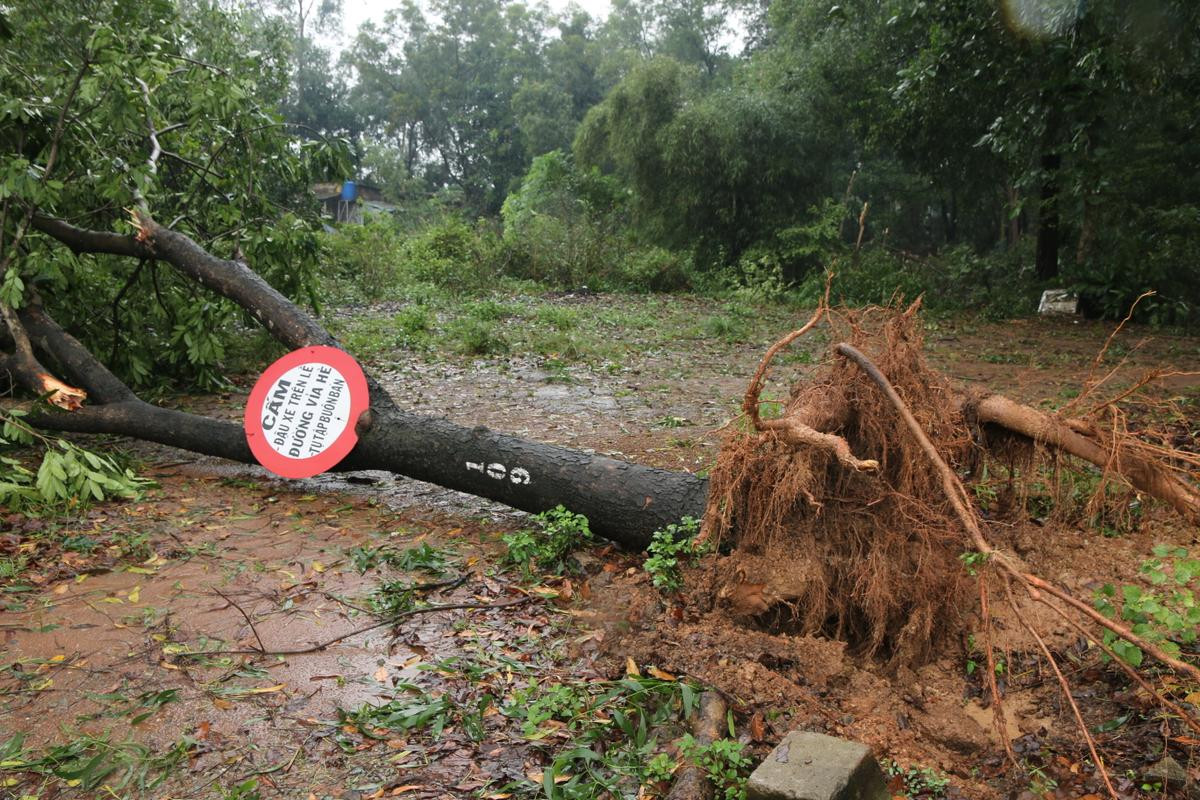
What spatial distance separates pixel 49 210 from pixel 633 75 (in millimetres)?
15201

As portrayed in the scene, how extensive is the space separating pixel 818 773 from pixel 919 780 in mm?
455

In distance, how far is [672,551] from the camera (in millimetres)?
3418

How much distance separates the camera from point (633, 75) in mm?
18859

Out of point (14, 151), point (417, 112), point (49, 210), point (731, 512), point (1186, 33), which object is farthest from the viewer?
point (417, 112)

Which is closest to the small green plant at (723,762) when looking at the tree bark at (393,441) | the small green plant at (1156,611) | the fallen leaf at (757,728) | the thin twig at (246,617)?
the fallen leaf at (757,728)

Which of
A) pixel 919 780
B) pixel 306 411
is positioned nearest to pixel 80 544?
pixel 306 411

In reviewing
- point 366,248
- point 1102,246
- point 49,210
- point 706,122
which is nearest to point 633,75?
point 706,122

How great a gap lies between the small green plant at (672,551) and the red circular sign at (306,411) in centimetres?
180

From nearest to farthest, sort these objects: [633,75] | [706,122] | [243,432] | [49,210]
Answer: [243,432]
[49,210]
[706,122]
[633,75]

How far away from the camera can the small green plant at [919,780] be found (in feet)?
7.44

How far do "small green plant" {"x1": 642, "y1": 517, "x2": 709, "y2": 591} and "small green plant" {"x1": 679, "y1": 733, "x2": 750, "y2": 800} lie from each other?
97cm

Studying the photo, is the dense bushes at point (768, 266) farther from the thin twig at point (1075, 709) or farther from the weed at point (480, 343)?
the thin twig at point (1075, 709)

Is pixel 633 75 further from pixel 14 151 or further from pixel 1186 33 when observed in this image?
pixel 14 151

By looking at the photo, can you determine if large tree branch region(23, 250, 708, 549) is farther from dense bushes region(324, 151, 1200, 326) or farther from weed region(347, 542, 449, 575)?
dense bushes region(324, 151, 1200, 326)
